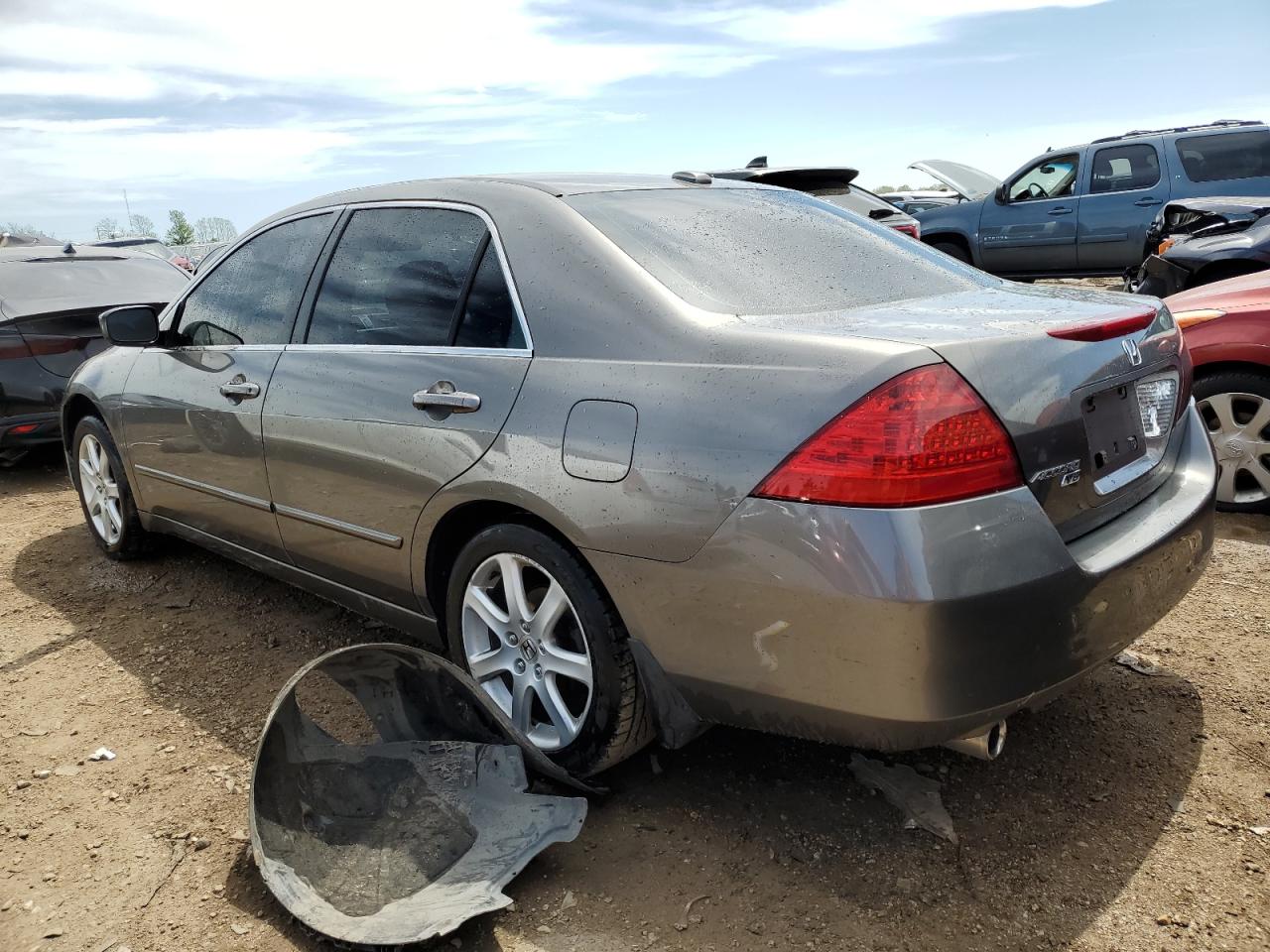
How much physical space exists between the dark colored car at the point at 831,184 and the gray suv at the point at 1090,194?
2.13m

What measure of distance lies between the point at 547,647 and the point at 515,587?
18 cm

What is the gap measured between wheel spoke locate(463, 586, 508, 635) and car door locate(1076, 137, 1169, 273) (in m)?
10.9

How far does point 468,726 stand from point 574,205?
1.43 metres

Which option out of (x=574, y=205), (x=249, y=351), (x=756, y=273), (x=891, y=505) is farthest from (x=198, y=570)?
(x=891, y=505)

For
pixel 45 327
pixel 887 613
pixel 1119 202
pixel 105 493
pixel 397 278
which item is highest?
pixel 397 278

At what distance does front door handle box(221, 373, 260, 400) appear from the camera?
12.0 feet

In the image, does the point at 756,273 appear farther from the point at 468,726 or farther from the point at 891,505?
the point at 468,726

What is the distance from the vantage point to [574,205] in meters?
2.92

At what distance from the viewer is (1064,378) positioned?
2.32m

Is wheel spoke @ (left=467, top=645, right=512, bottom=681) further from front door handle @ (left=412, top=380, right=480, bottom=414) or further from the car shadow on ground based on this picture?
front door handle @ (left=412, top=380, right=480, bottom=414)

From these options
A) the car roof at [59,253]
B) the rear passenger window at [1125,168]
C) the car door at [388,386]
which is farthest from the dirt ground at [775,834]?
the rear passenger window at [1125,168]

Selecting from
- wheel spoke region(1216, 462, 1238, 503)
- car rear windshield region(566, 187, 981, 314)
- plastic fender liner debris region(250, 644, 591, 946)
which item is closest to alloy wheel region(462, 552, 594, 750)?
plastic fender liner debris region(250, 644, 591, 946)

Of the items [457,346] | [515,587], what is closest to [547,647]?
[515,587]

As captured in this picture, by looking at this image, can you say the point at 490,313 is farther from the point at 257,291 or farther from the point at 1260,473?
the point at 1260,473
